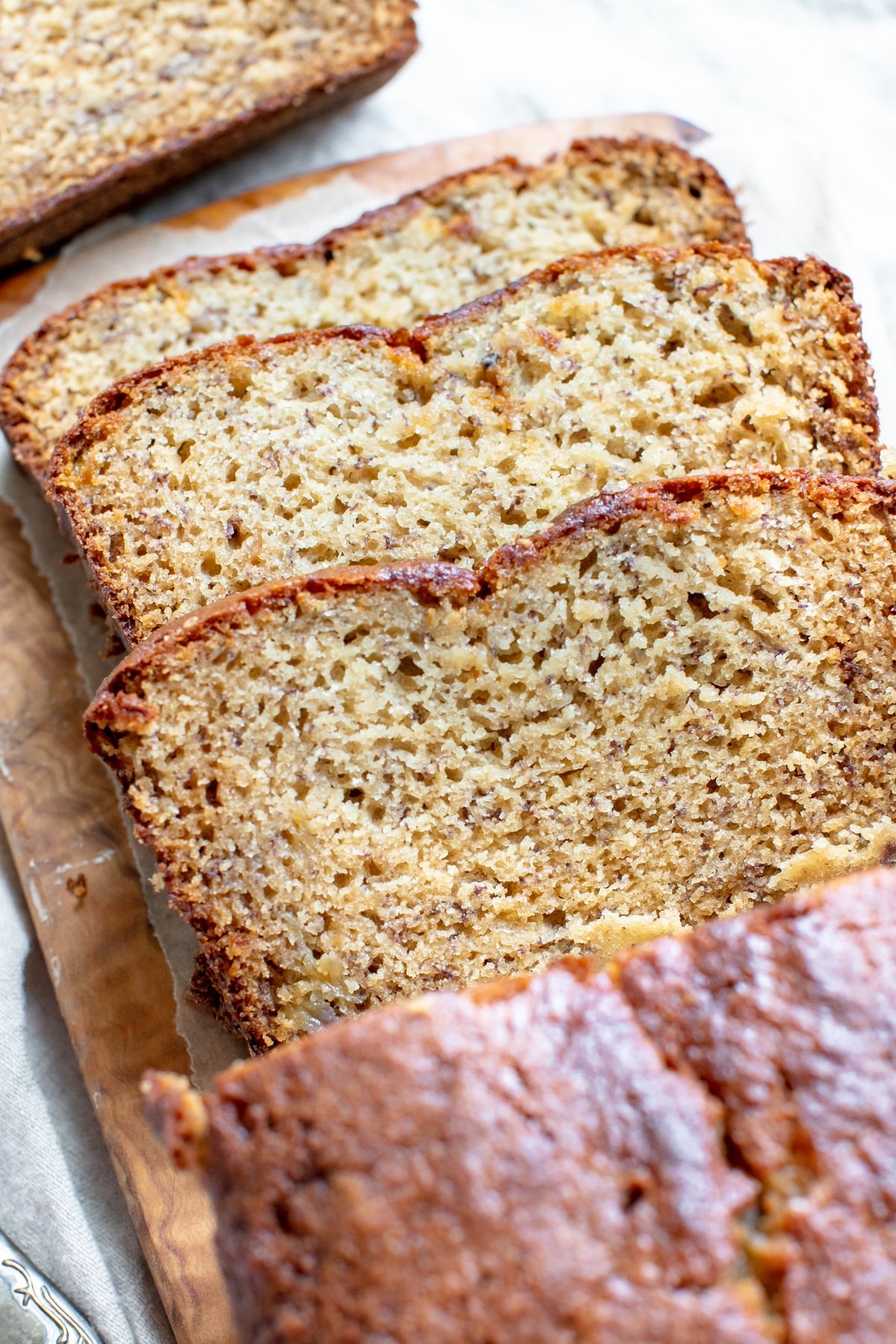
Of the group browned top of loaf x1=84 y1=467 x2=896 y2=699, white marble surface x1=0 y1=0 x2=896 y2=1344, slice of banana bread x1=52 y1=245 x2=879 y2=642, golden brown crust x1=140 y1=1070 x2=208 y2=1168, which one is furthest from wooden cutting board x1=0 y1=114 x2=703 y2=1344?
white marble surface x1=0 y1=0 x2=896 y2=1344

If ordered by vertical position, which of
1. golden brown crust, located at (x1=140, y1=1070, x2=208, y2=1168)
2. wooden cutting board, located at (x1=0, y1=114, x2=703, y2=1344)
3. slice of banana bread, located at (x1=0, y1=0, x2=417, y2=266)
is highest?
slice of banana bread, located at (x1=0, y1=0, x2=417, y2=266)

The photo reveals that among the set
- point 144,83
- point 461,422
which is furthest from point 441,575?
point 144,83

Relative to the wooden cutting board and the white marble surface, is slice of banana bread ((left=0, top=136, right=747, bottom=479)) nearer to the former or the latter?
the wooden cutting board

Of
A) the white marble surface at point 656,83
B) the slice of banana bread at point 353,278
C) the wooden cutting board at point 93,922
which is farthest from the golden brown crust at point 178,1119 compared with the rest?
the white marble surface at point 656,83

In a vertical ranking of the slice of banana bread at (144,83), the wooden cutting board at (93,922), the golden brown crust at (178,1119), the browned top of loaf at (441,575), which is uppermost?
the slice of banana bread at (144,83)

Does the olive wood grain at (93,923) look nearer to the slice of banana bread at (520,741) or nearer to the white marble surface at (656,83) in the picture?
the slice of banana bread at (520,741)

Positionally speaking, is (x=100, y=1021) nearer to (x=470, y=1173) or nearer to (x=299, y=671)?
(x=299, y=671)
